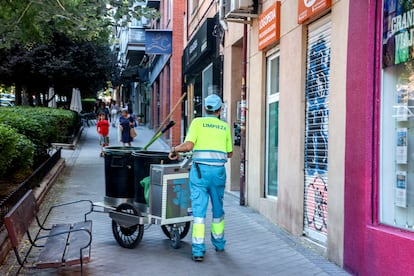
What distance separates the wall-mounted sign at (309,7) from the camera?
614 centimetres

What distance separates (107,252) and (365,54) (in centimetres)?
365

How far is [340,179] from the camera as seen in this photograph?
567cm

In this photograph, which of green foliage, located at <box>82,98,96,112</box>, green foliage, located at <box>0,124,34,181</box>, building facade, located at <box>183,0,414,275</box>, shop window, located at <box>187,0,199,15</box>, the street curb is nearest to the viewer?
building facade, located at <box>183,0,414,275</box>

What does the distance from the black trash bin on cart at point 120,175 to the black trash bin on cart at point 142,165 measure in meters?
0.16

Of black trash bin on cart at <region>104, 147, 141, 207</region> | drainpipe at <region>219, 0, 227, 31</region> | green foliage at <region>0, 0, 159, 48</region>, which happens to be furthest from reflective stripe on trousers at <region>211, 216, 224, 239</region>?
drainpipe at <region>219, 0, 227, 31</region>

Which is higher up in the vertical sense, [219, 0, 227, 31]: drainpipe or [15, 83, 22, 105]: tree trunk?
[219, 0, 227, 31]: drainpipe

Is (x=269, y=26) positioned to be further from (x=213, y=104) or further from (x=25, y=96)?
(x=25, y=96)

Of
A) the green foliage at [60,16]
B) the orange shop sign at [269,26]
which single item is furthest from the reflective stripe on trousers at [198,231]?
the green foliage at [60,16]

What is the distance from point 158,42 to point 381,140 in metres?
15.5

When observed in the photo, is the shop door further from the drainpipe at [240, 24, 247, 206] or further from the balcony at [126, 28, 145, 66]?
the balcony at [126, 28, 145, 66]

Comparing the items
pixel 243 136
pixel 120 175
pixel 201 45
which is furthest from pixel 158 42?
pixel 120 175

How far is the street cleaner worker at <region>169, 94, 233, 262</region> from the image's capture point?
19.2ft

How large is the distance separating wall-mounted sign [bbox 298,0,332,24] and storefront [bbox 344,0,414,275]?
79 cm

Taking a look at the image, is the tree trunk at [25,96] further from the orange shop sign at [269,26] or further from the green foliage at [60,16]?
the orange shop sign at [269,26]
